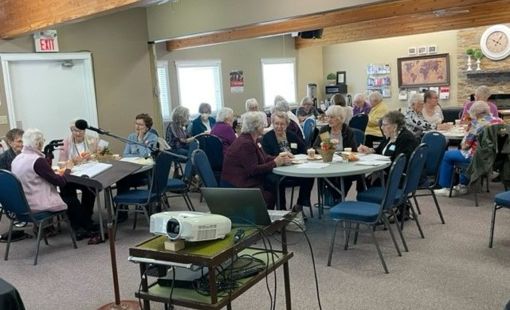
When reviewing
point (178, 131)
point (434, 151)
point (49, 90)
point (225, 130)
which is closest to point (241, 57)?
point (178, 131)

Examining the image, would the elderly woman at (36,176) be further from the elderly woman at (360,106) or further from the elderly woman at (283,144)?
the elderly woman at (360,106)

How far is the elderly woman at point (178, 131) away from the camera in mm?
6594

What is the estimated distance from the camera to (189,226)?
1958mm

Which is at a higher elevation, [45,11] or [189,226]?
[45,11]

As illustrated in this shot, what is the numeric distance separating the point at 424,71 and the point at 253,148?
804cm

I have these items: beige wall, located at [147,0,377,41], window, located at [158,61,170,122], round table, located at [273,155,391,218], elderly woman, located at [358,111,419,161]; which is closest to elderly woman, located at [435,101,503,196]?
elderly woman, located at [358,111,419,161]

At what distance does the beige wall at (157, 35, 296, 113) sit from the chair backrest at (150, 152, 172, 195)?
18.3 feet

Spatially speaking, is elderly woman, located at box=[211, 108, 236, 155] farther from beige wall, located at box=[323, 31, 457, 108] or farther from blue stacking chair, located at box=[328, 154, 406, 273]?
beige wall, located at box=[323, 31, 457, 108]

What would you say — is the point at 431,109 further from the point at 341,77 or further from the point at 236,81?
the point at 341,77

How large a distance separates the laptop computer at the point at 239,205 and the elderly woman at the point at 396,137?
2.41 metres

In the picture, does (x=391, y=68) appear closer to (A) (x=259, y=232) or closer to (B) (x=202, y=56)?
(B) (x=202, y=56)

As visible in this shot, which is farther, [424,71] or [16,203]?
[424,71]

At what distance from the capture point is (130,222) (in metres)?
5.37

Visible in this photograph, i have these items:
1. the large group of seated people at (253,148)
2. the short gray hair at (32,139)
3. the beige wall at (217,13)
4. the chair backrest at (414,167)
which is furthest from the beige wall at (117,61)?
the chair backrest at (414,167)
